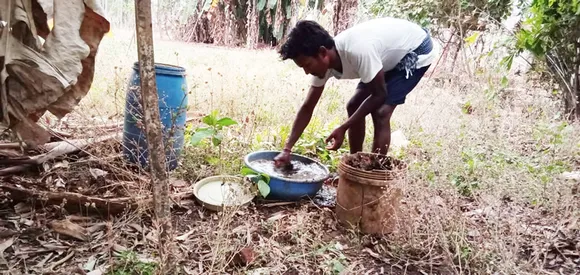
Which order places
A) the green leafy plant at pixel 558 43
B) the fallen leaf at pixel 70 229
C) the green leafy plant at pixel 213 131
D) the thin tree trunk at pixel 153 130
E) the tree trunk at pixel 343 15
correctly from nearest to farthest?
the thin tree trunk at pixel 153 130 → the fallen leaf at pixel 70 229 → the green leafy plant at pixel 213 131 → the green leafy plant at pixel 558 43 → the tree trunk at pixel 343 15

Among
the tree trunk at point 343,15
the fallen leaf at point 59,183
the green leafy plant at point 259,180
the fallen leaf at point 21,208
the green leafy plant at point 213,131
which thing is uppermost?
the tree trunk at point 343,15

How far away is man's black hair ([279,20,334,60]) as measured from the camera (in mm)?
2336

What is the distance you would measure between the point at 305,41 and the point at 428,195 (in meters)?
1.13

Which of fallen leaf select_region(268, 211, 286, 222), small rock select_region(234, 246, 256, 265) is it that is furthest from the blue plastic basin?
small rock select_region(234, 246, 256, 265)

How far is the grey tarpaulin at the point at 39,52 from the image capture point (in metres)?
1.55

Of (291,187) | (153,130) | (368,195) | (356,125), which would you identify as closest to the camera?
(153,130)

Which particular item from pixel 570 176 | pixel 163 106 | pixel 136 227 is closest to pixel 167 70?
pixel 163 106

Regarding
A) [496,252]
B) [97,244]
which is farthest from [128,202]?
[496,252]

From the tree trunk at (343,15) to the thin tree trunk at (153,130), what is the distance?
6.64 meters

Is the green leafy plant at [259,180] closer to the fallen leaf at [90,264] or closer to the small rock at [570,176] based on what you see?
the fallen leaf at [90,264]

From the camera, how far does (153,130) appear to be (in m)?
1.51

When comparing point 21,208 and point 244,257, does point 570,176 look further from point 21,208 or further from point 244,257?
point 21,208

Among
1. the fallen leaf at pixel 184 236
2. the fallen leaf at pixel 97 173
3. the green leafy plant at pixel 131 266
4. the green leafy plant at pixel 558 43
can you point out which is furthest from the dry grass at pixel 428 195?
the fallen leaf at pixel 97 173

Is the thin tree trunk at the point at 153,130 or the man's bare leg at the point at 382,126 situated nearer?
the thin tree trunk at the point at 153,130
